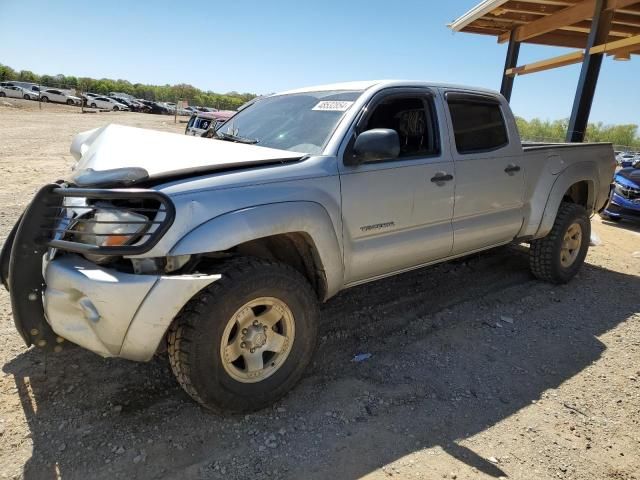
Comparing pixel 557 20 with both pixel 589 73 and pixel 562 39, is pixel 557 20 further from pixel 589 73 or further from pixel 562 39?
pixel 562 39

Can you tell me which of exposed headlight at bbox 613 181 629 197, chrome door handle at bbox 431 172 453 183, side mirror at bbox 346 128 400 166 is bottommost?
exposed headlight at bbox 613 181 629 197

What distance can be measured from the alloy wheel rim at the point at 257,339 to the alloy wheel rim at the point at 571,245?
3.56 metres

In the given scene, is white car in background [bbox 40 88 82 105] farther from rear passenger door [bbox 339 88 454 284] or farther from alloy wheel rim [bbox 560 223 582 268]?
alloy wheel rim [bbox 560 223 582 268]

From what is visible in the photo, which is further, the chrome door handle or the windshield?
the chrome door handle

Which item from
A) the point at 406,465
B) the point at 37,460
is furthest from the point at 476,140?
the point at 37,460

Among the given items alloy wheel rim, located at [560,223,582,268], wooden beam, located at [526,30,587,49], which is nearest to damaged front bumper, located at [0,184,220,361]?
alloy wheel rim, located at [560,223,582,268]

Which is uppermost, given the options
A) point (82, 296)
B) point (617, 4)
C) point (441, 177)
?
point (617, 4)

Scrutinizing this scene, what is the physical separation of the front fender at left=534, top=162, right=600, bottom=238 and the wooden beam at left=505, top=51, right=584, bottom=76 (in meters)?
6.89

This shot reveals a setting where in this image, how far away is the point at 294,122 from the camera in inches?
134

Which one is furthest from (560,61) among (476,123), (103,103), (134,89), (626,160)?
(134,89)

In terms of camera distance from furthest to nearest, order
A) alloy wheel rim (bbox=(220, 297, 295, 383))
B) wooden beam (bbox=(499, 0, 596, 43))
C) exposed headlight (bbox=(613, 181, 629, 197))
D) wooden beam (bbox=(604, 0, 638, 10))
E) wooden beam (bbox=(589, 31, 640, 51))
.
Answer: wooden beam (bbox=(499, 0, 596, 43)), exposed headlight (bbox=(613, 181, 629, 197)), wooden beam (bbox=(604, 0, 638, 10)), wooden beam (bbox=(589, 31, 640, 51)), alloy wheel rim (bbox=(220, 297, 295, 383))

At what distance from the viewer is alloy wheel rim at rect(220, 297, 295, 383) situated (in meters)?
A: 2.54

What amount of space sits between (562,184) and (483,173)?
52.6 inches

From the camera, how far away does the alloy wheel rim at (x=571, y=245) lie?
500 centimetres
